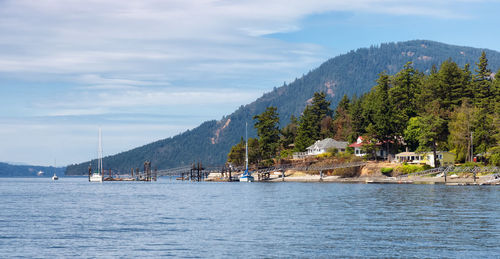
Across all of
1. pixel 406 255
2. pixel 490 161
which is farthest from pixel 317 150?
pixel 406 255

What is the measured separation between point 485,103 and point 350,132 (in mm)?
42788

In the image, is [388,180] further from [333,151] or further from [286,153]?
[286,153]

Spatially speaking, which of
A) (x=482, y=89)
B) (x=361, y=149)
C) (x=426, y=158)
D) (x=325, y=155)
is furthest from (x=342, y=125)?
(x=482, y=89)

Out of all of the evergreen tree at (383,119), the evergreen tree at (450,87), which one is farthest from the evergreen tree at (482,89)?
the evergreen tree at (383,119)

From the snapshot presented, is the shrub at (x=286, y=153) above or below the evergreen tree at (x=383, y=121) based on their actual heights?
below

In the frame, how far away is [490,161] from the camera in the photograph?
4380 inches

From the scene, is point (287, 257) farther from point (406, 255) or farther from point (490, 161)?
point (490, 161)

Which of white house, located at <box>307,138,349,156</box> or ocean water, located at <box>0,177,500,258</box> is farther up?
white house, located at <box>307,138,349,156</box>

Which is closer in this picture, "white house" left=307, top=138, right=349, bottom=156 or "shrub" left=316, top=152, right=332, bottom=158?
"shrub" left=316, top=152, right=332, bottom=158

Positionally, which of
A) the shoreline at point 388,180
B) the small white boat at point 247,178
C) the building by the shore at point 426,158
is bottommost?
the shoreline at point 388,180

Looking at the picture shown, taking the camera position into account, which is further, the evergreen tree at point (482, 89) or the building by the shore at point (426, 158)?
the evergreen tree at point (482, 89)

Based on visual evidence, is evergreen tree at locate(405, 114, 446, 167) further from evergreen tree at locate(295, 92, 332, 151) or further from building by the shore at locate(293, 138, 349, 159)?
evergreen tree at locate(295, 92, 332, 151)

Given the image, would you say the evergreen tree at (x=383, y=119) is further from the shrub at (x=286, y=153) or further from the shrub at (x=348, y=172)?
the shrub at (x=286, y=153)

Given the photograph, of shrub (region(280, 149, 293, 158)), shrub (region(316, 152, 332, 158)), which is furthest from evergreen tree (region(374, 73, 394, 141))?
shrub (region(280, 149, 293, 158))
